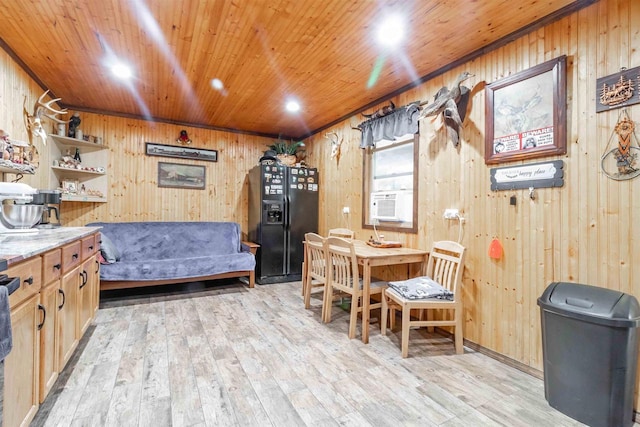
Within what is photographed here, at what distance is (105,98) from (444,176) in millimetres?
4099

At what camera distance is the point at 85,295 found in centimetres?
244

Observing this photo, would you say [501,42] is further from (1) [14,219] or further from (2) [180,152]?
(2) [180,152]

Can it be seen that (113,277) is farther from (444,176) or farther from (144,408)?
(444,176)

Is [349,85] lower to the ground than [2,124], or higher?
higher

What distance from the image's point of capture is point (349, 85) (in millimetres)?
3311

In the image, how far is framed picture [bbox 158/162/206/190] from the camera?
4.65m

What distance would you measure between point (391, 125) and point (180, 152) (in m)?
3.30

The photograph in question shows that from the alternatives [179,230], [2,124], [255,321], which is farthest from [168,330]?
[2,124]

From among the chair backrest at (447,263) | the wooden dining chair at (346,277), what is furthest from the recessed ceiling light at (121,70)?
the chair backrest at (447,263)

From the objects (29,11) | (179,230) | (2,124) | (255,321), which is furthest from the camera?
(179,230)

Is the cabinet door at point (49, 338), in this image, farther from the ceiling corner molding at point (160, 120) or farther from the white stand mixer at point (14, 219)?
the ceiling corner molding at point (160, 120)

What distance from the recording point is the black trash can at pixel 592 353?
5.03ft

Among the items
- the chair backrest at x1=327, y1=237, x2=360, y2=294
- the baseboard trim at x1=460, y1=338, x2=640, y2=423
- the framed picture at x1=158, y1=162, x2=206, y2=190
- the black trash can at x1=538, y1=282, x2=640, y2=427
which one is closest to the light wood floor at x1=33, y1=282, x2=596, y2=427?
the baseboard trim at x1=460, y1=338, x2=640, y2=423

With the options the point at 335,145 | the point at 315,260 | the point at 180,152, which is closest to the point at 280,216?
the point at 335,145
